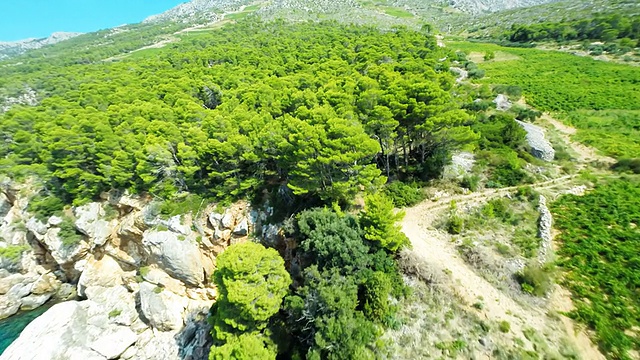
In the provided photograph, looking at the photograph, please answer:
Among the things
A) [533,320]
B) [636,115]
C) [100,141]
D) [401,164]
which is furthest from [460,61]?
[100,141]

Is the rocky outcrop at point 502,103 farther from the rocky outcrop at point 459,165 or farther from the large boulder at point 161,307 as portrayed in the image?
the large boulder at point 161,307

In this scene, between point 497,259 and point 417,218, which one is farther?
point 417,218

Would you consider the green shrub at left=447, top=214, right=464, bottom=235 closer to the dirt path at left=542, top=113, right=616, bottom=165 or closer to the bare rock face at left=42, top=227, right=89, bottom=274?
the dirt path at left=542, top=113, right=616, bottom=165

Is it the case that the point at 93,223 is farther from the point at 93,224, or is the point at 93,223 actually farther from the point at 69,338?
the point at 69,338

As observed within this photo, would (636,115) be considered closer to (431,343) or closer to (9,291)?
(431,343)

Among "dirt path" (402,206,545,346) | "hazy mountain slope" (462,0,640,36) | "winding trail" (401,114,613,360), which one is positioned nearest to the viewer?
"winding trail" (401,114,613,360)

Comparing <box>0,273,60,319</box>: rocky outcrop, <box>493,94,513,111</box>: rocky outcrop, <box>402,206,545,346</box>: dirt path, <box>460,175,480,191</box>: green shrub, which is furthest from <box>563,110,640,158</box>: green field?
<box>0,273,60,319</box>: rocky outcrop

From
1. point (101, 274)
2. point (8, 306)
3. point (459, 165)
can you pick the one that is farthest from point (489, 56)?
point (8, 306)
